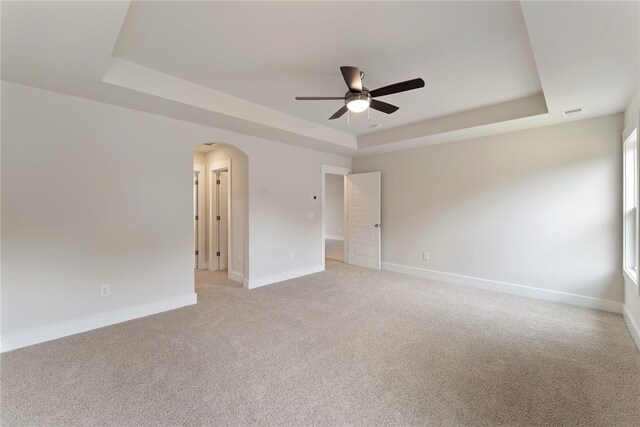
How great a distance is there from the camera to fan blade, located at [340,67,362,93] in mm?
2266

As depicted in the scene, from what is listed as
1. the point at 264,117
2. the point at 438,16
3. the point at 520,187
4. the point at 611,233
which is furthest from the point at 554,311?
the point at 264,117

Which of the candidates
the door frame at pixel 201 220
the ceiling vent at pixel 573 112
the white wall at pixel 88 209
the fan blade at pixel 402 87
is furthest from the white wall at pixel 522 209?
the door frame at pixel 201 220

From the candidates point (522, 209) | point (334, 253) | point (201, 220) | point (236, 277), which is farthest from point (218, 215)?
point (522, 209)

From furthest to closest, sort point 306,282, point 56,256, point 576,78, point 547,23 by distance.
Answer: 1. point 306,282
2. point 56,256
3. point 576,78
4. point 547,23

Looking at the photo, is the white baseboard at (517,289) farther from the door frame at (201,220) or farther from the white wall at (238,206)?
the door frame at (201,220)

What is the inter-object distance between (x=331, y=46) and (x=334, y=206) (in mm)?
8516

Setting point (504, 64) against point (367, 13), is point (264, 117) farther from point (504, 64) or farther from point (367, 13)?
point (504, 64)

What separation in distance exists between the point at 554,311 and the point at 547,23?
337 centimetres

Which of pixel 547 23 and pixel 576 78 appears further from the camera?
pixel 576 78

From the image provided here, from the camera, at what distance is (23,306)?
2.59 meters

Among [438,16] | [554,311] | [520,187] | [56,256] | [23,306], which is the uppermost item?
[438,16]

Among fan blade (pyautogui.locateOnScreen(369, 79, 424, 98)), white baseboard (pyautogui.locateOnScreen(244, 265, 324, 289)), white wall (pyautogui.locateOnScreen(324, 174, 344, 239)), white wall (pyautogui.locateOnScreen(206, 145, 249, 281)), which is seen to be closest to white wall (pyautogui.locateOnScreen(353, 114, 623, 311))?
white baseboard (pyautogui.locateOnScreen(244, 265, 324, 289))

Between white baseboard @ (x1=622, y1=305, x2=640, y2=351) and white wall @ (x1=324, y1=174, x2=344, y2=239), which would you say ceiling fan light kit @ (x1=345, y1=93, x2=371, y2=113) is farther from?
white wall @ (x1=324, y1=174, x2=344, y2=239)

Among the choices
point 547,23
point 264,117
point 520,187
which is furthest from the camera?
point 520,187
